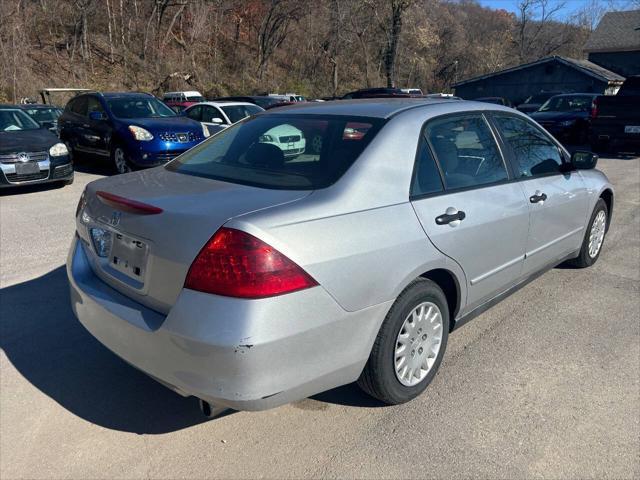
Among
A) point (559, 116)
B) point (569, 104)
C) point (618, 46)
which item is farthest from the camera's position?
point (618, 46)

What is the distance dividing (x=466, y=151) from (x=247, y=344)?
2.10 meters

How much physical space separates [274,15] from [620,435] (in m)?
43.5

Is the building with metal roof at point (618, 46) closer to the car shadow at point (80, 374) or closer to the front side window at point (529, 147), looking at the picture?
the front side window at point (529, 147)

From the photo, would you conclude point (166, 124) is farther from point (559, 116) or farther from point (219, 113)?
point (559, 116)

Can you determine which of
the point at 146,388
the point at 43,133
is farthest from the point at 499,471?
the point at 43,133

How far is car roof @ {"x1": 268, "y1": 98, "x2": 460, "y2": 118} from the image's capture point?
3.21 m

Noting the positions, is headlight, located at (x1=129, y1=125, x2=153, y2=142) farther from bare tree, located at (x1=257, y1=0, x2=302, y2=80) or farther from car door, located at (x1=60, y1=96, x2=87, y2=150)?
bare tree, located at (x1=257, y1=0, x2=302, y2=80)

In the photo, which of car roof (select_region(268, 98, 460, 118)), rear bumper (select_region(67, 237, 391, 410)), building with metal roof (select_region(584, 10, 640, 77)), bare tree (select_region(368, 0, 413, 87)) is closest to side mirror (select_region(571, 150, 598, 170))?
car roof (select_region(268, 98, 460, 118))

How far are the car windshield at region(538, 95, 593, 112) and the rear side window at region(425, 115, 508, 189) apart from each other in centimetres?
1567

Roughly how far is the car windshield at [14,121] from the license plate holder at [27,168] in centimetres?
120

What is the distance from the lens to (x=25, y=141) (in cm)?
884

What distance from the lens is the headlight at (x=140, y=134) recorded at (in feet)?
32.4

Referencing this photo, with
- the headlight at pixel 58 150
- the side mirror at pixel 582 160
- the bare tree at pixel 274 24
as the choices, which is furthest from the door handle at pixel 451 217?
the bare tree at pixel 274 24

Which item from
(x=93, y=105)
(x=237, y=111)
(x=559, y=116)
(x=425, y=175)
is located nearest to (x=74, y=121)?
(x=93, y=105)
